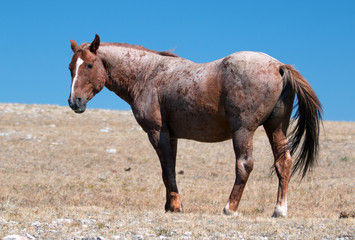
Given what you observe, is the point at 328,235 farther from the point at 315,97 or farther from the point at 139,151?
the point at 139,151

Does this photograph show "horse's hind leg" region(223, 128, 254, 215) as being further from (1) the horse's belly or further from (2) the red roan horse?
(1) the horse's belly

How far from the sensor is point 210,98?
7.21m

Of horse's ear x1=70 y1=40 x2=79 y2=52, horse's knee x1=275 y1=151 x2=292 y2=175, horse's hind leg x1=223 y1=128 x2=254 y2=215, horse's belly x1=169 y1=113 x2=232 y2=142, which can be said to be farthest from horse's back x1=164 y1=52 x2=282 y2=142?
horse's ear x1=70 y1=40 x2=79 y2=52

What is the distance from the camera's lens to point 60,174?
15352 mm

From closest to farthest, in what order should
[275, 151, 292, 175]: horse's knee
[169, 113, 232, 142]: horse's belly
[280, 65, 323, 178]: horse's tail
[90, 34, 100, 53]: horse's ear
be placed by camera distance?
[280, 65, 323, 178]: horse's tail
[169, 113, 232, 142]: horse's belly
[275, 151, 292, 175]: horse's knee
[90, 34, 100, 53]: horse's ear

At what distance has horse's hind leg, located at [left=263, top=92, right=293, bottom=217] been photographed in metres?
7.27

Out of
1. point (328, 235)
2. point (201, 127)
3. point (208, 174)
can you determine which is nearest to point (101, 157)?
point (208, 174)

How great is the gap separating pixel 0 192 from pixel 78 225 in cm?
693

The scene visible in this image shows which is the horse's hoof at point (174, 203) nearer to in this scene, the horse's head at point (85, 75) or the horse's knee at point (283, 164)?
the horse's knee at point (283, 164)

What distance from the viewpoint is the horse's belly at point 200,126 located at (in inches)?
287

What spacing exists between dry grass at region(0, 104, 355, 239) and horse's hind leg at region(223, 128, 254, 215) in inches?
13.5

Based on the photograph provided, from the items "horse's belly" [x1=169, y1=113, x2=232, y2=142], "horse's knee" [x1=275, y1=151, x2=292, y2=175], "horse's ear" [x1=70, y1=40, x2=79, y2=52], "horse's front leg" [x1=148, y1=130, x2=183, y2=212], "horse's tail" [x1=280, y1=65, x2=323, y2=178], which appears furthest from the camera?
"horse's ear" [x1=70, y1=40, x2=79, y2=52]

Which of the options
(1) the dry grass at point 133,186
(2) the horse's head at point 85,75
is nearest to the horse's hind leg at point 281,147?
(1) the dry grass at point 133,186

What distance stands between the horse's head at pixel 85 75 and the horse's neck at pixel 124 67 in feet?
0.67
